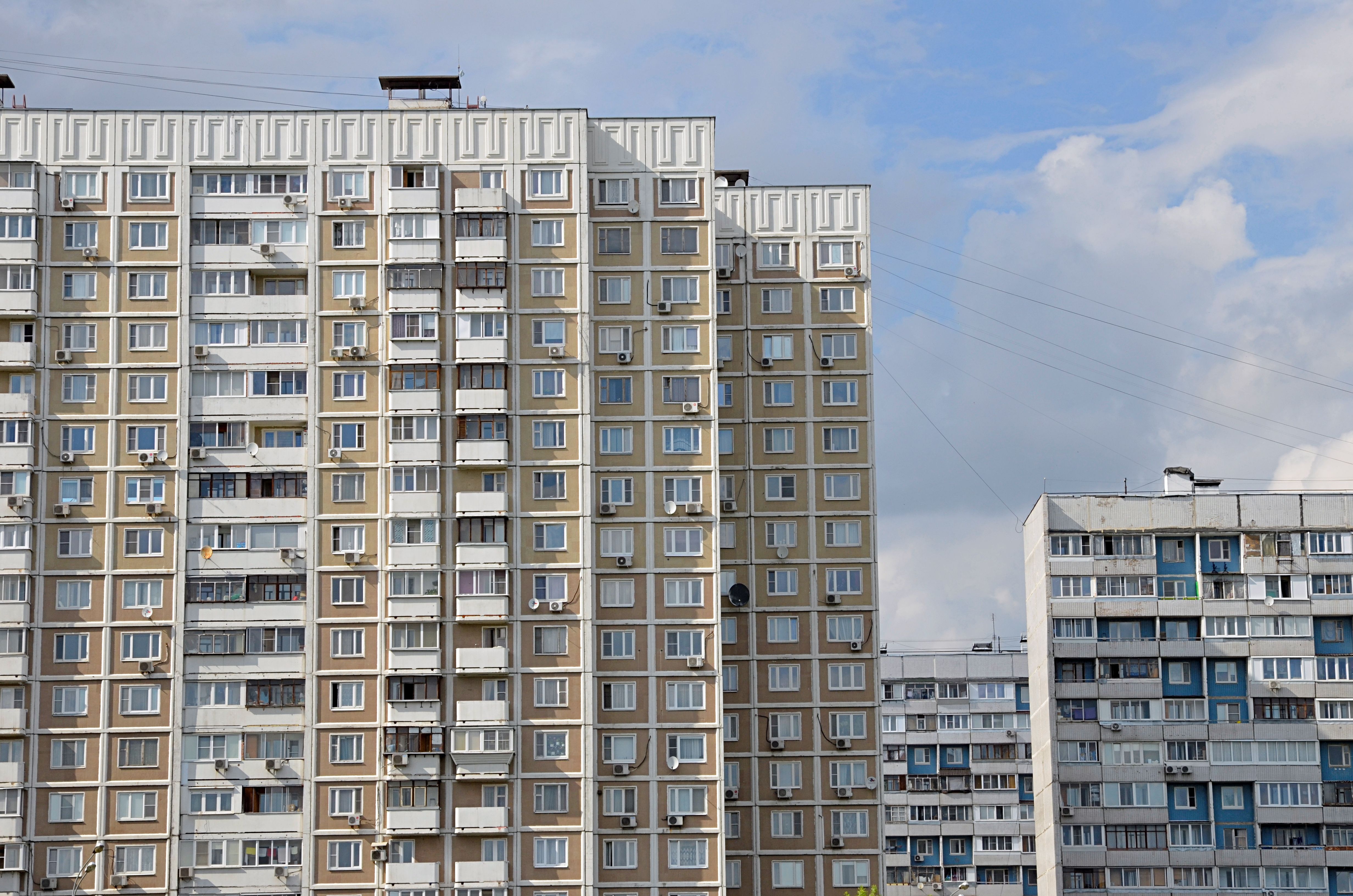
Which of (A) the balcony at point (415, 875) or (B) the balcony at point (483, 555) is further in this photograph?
(B) the balcony at point (483, 555)

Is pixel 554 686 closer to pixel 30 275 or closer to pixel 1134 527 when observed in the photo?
pixel 30 275

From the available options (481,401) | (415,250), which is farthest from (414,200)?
(481,401)

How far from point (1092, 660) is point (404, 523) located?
4481 cm

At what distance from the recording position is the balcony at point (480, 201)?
95812 mm

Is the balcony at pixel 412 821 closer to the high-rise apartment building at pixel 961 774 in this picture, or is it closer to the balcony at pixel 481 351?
the balcony at pixel 481 351

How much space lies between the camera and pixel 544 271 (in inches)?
3797

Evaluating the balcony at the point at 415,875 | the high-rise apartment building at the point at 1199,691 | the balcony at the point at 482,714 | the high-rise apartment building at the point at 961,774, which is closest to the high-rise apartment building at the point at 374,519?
the balcony at the point at 415,875

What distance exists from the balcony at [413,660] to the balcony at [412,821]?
6052mm

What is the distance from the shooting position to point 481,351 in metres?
94.8

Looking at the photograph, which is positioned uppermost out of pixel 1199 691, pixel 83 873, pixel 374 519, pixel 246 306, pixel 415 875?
pixel 246 306

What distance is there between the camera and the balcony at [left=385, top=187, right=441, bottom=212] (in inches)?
3772

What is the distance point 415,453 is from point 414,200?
454 inches

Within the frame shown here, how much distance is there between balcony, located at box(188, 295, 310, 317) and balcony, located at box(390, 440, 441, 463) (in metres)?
7.77

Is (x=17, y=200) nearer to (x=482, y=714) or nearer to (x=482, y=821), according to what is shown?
(x=482, y=714)
